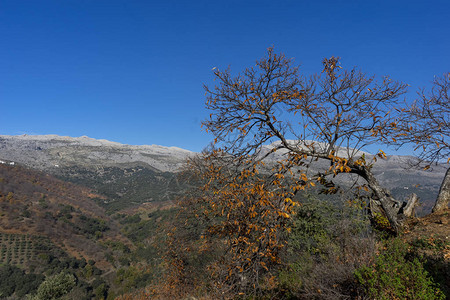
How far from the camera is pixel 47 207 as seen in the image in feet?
284

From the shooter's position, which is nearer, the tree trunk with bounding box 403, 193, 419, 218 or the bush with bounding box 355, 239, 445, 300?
the bush with bounding box 355, 239, 445, 300

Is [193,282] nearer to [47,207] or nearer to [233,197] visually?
[233,197]

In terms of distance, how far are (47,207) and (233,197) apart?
10359cm

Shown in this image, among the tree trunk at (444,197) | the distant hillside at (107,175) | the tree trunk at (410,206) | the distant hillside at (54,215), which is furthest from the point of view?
the distant hillside at (107,175)

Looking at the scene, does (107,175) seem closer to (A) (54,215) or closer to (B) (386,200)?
(A) (54,215)

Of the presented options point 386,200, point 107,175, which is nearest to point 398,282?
point 386,200

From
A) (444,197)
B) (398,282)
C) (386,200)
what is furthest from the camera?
(444,197)

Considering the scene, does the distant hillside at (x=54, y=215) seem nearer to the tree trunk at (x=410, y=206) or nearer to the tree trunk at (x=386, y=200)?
the tree trunk at (x=410, y=206)

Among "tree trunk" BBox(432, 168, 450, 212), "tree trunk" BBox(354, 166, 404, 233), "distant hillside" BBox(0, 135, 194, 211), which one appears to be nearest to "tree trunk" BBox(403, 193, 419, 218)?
"tree trunk" BBox(354, 166, 404, 233)

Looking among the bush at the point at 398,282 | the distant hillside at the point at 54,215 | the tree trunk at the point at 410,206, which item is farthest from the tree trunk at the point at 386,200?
the distant hillside at the point at 54,215

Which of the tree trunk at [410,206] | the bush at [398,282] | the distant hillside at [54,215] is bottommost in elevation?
the distant hillside at [54,215]

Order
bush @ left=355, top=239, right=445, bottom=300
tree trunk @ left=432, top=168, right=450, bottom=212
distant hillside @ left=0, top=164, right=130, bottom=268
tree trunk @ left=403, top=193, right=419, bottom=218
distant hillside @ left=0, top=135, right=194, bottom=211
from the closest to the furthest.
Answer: bush @ left=355, top=239, right=445, bottom=300 → tree trunk @ left=403, top=193, right=419, bottom=218 → tree trunk @ left=432, top=168, right=450, bottom=212 → distant hillside @ left=0, top=164, right=130, bottom=268 → distant hillside @ left=0, top=135, right=194, bottom=211

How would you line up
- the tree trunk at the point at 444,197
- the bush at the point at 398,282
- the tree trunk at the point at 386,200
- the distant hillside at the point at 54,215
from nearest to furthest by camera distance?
the bush at the point at 398,282 < the tree trunk at the point at 386,200 < the tree trunk at the point at 444,197 < the distant hillside at the point at 54,215

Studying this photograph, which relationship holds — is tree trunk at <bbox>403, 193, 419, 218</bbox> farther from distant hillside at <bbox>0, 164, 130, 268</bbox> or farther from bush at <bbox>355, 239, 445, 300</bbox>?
distant hillside at <bbox>0, 164, 130, 268</bbox>
